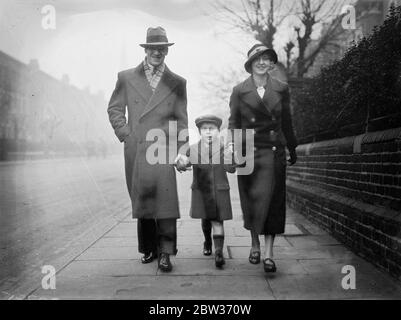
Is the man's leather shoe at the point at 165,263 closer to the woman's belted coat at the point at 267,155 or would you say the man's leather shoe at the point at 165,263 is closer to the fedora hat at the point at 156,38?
the woman's belted coat at the point at 267,155

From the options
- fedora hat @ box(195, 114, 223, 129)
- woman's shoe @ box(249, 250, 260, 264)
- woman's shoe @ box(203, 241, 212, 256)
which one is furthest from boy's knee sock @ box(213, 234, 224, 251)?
fedora hat @ box(195, 114, 223, 129)

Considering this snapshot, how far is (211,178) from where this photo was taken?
181 inches

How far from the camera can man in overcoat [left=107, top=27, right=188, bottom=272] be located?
4340 mm

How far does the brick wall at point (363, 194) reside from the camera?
396cm

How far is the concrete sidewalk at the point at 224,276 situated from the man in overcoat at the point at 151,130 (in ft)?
1.38

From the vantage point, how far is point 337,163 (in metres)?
5.86

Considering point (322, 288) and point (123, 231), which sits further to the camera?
point (123, 231)

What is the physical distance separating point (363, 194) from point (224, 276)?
72.8 inches

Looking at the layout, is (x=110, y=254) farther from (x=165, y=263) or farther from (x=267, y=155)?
(x=267, y=155)

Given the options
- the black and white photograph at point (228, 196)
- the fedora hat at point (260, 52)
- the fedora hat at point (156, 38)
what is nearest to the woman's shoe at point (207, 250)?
the black and white photograph at point (228, 196)

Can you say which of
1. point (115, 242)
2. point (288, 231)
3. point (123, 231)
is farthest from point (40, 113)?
point (288, 231)

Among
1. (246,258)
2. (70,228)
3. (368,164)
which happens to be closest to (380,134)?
(368,164)
